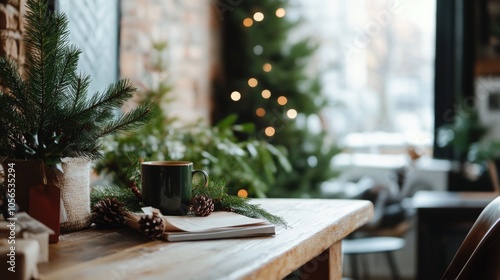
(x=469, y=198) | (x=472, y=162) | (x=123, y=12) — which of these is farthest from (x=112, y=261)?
(x=472, y=162)

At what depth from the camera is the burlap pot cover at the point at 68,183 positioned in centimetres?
124

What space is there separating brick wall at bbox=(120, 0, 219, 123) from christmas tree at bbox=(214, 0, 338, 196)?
0.20 m

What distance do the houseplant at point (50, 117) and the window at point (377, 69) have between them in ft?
11.9

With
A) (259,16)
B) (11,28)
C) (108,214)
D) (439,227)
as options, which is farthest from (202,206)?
(259,16)

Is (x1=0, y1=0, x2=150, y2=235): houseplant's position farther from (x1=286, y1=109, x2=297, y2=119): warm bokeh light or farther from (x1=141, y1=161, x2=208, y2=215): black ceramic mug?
(x1=286, y1=109, x2=297, y2=119): warm bokeh light

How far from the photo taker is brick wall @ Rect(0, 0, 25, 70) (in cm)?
186

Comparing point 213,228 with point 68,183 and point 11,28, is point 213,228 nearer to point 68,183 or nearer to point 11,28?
point 68,183

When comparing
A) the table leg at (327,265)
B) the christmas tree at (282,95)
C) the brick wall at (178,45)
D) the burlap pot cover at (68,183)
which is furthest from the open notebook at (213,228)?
the christmas tree at (282,95)

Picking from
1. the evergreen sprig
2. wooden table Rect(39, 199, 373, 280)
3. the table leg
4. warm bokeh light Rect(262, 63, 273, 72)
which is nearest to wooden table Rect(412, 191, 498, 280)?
warm bokeh light Rect(262, 63, 273, 72)

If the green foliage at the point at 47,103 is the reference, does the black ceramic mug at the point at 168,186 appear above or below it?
below

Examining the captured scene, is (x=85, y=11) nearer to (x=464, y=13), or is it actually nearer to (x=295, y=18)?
(x=295, y=18)

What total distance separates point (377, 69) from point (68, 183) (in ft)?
13.0

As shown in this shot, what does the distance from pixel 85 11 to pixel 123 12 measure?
641 millimetres

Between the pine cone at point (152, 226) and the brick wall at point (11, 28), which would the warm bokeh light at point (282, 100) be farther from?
the pine cone at point (152, 226)
